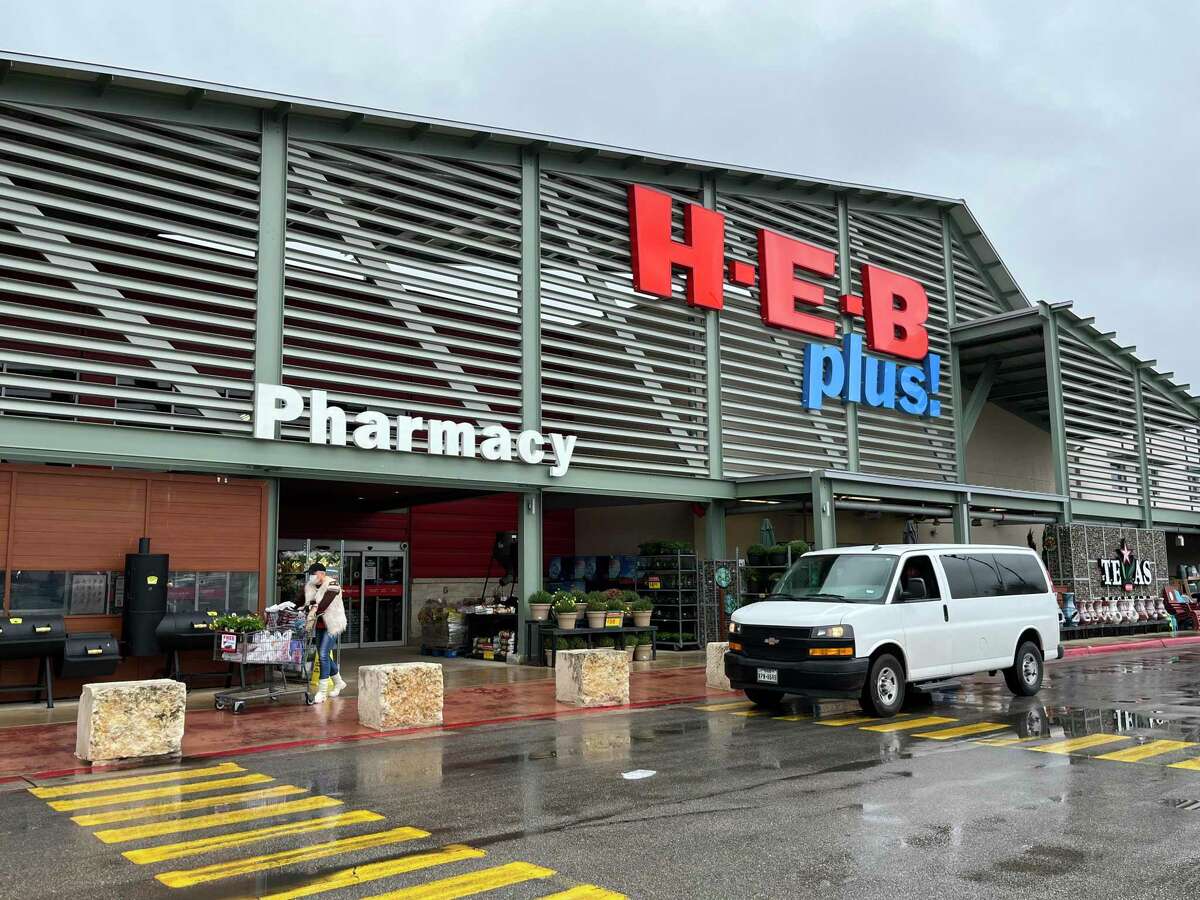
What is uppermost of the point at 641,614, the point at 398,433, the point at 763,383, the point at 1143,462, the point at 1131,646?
the point at 763,383

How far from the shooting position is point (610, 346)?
21484 mm

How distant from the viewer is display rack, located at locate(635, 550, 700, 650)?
73.8 ft

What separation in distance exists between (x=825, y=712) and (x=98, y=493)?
35.8 feet

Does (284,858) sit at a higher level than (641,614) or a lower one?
lower

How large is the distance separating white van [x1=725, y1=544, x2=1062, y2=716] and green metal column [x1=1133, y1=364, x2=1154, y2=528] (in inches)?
783

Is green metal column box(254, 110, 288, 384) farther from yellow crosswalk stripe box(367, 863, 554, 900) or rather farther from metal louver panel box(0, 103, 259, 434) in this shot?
yellow crosswalk stripe box(367, 863, 554, 900)

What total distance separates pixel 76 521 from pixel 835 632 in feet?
35.7

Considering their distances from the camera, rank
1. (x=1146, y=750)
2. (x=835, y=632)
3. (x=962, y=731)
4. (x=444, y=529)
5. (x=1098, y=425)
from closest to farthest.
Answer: (x=1146, y=750) → (x=962, y=731) → (x=835, y=632) → (x=444, y=529) → (x=1098, y=425)

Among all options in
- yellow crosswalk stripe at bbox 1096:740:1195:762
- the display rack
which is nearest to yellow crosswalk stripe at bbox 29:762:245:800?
yellow crosswalk stripe at bbox 1096:740:1195:762

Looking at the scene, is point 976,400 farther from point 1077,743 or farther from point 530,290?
point 1077,743

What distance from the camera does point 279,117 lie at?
16906mm

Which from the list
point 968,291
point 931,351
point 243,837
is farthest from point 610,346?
point 243,837

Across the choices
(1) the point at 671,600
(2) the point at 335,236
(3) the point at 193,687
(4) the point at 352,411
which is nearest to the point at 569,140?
(2) the point at 335,236

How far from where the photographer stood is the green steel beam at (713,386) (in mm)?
22469
